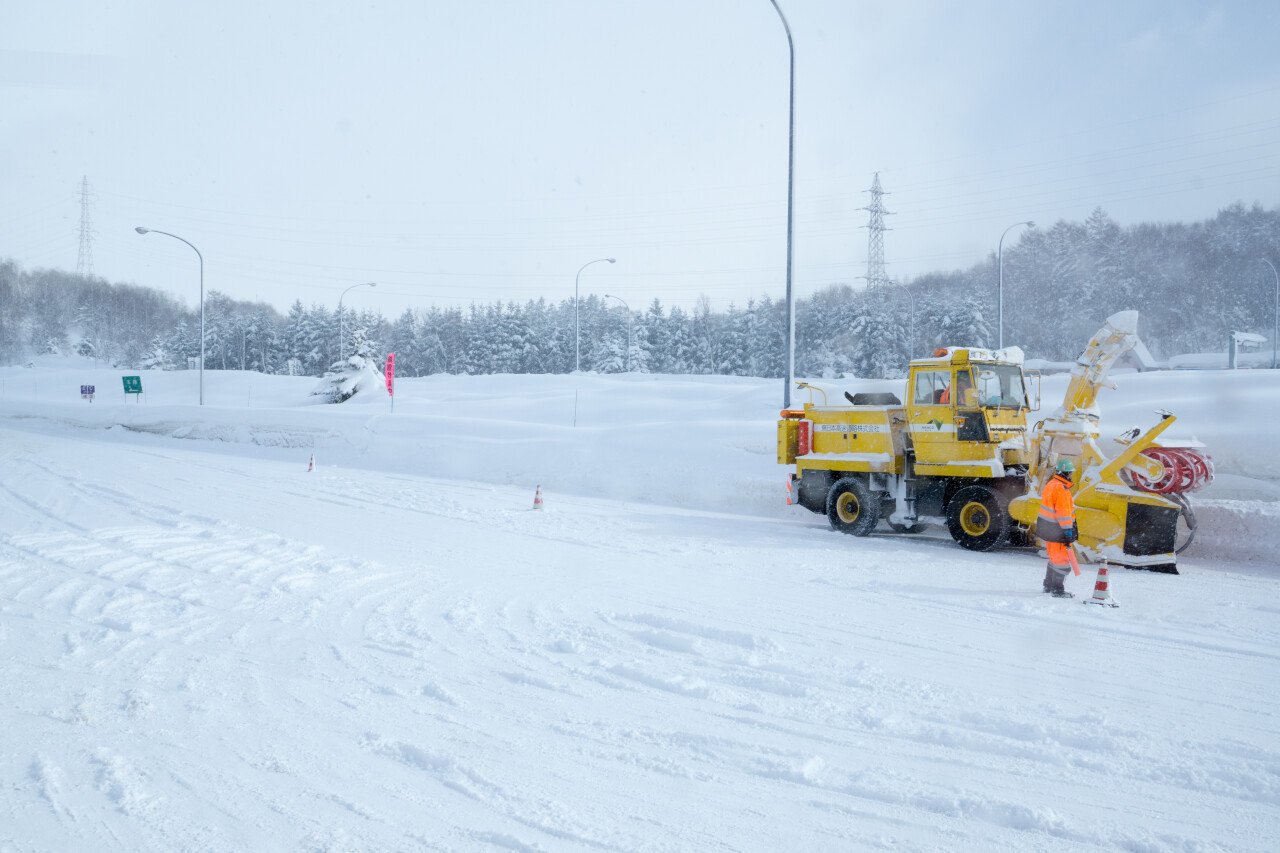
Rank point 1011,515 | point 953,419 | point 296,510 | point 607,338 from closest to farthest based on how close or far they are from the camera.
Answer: point 1011,515 → point 953,419 → point 296,510 → point 607,338

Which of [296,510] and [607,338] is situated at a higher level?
[607,338]

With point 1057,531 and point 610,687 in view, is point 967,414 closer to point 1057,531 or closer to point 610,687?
point 1057,531

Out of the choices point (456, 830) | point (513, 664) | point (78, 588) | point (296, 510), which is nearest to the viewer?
point (456, 830)

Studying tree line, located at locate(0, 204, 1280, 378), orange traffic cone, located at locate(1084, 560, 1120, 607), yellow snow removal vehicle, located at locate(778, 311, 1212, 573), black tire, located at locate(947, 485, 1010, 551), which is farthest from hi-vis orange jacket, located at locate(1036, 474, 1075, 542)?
tree line, located at locate(0, 204, 1280, 378)

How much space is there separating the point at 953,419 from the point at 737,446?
10243mm

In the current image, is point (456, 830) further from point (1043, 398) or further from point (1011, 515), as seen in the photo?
point (1043, 398)

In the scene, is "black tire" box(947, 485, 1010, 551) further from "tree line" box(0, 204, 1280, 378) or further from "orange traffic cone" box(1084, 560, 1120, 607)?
"tree line" box(0, 204, 1280, 378)

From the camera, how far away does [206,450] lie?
27.9 metres

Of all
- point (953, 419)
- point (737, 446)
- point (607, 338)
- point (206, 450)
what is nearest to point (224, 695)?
point (953, 419)

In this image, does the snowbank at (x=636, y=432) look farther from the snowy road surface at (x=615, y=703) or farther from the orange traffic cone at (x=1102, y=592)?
the snowy road surface at (x=615, y=703)

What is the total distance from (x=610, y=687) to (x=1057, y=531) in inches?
217

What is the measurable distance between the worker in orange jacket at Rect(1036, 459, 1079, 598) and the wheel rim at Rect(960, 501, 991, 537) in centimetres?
326

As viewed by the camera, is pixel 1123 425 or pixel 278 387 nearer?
pixel 1123 425

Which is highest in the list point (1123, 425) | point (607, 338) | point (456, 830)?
point (607, 338)
